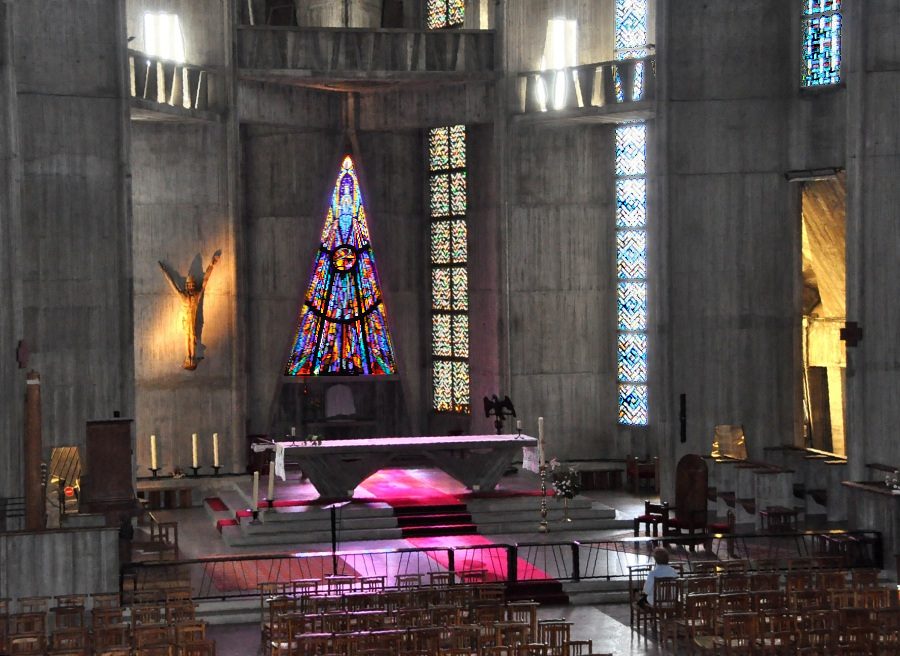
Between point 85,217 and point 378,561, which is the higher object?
point 85,217

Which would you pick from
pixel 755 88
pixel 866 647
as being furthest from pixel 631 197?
pixel 866 647

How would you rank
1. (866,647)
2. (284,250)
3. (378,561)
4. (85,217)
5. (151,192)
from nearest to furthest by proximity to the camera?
(866,647), (378,561), (85,217), (151,192), (284,250)

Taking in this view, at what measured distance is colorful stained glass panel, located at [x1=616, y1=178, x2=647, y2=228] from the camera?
92.1 ft

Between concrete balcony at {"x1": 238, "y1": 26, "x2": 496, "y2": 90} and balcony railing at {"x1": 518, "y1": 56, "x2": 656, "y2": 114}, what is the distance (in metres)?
0.88

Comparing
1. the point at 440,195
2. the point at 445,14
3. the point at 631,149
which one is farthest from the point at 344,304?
the point at 631,149

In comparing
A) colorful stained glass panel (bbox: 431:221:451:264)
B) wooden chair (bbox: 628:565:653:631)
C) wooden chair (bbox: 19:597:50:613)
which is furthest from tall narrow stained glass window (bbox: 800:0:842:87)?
wooden chair (bbox: 19:597:50:613)

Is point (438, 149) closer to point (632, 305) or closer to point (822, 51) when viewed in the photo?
point (632, 305)

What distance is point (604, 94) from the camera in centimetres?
2720

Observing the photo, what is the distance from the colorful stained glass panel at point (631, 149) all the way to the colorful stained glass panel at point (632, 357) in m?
3.09

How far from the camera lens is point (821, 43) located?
24.9 meters

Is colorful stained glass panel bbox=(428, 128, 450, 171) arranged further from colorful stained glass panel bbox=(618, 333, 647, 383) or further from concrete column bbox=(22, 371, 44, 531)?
concrete column bbox=(22, 371, 44, 531)

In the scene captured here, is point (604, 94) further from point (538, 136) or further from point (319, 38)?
point (319, 38)

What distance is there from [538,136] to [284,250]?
17.6 ft

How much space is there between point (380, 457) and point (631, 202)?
768 cm
